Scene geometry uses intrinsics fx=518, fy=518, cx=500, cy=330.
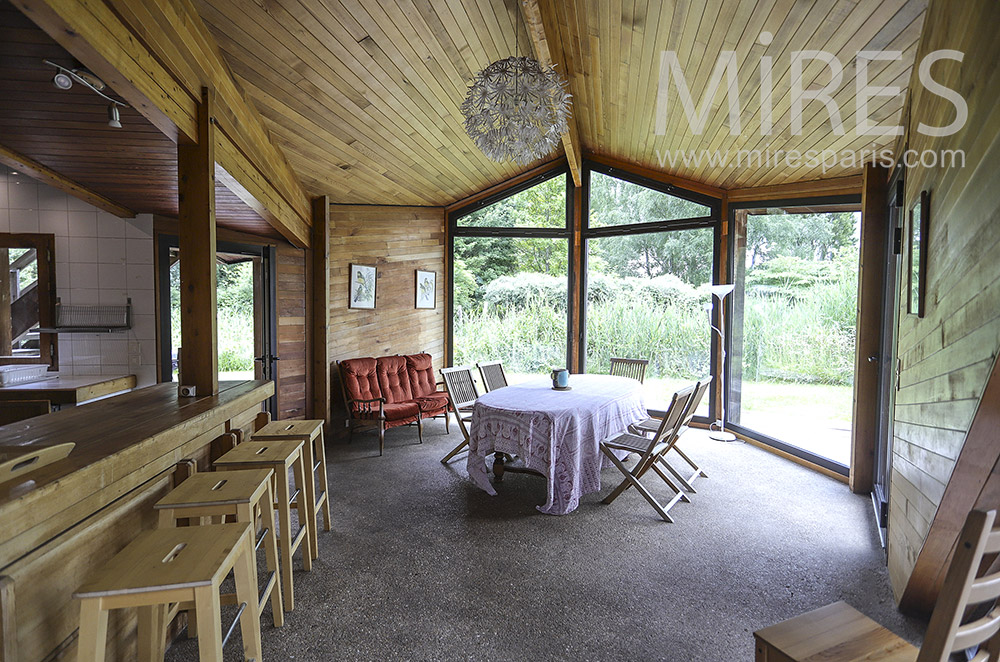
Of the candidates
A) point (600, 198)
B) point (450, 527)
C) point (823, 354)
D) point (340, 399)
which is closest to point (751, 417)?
point (823, 354)

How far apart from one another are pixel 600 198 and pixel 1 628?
19.9 feet

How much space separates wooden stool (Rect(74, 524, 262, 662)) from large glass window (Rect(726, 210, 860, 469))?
15.0ft

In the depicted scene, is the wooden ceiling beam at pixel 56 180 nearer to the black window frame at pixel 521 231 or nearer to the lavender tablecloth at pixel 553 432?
the lavender tablecloth at pixel 553 432

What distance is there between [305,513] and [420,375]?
10.9 ft

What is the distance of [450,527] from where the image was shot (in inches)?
129

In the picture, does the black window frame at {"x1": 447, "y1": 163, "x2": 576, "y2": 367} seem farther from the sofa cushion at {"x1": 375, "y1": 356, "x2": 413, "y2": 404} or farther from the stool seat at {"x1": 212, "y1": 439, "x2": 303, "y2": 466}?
the stool seat at {"x1": 212, "y1": 439, "x2": 303, "y2": 466}

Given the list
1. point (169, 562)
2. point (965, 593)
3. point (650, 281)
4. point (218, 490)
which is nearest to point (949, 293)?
point (965, 593)

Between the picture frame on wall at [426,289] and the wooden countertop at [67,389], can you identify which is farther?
the picture frame on wall at [426,289]

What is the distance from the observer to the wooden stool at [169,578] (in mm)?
1301

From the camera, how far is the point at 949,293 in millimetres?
1745

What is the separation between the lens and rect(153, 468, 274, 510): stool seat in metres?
1.83

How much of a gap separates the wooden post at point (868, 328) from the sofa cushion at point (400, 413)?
3.82 metres

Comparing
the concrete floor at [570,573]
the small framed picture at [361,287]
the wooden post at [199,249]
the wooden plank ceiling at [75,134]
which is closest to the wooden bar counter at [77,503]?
the wooden post at [199,249]

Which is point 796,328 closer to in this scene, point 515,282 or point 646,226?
point 646,226
